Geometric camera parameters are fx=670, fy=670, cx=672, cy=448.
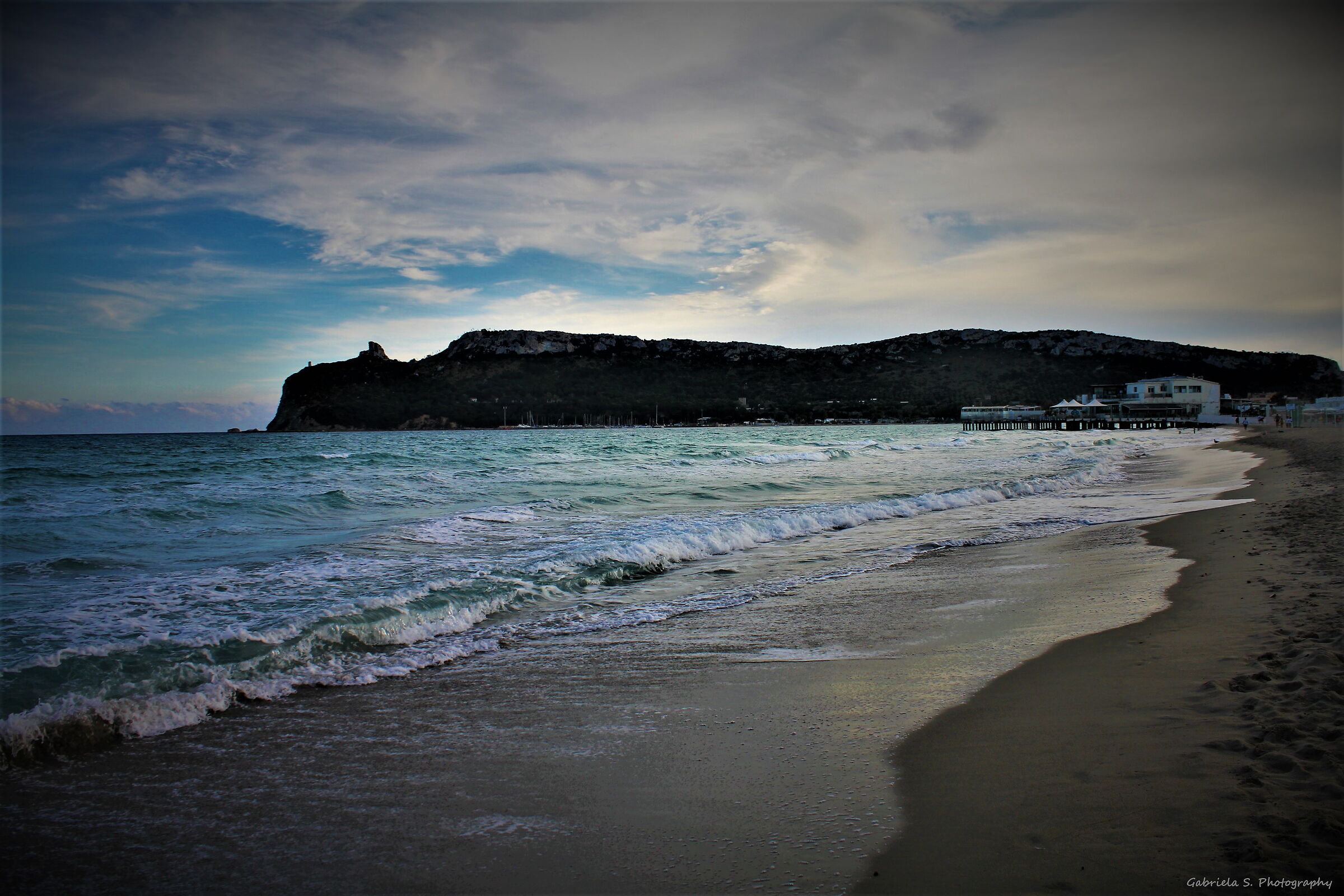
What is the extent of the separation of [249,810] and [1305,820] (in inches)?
163

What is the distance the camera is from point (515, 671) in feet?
16.0

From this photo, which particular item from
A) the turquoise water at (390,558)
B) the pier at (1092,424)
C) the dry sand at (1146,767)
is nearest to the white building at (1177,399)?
the pier at (1092,424)

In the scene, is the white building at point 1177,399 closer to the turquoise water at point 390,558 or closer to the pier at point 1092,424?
the pier at point 1092,424

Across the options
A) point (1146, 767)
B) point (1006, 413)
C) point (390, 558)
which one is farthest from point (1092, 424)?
point (1146, 767)

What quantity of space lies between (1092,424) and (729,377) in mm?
65828

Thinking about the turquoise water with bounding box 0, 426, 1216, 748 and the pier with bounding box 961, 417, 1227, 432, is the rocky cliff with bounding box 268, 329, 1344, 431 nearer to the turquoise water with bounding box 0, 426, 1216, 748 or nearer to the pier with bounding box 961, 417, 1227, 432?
A: the pier with bounding box 961, 417, 1227, 432

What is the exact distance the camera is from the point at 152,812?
3016 millimetres

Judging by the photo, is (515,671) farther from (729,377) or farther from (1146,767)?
(729,377)

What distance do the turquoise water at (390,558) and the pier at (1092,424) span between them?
60845 mm

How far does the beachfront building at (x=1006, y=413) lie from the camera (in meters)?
88.8

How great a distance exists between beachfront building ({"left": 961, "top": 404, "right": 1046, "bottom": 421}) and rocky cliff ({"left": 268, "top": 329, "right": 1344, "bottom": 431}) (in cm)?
1054

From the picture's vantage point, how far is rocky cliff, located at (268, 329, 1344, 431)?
4441 inches

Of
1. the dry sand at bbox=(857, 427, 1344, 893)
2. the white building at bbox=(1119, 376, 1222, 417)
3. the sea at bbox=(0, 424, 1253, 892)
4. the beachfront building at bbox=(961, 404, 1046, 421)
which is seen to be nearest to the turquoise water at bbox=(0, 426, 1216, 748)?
the sea at bbox=(0, 424, 1253, 892)

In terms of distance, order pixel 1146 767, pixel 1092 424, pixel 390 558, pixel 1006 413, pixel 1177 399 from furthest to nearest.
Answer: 1. pixel 1006 413
2. pixel 1177 399
3. pixel 1092 424
4. pixel 390 558
5. pixel 1146 767
